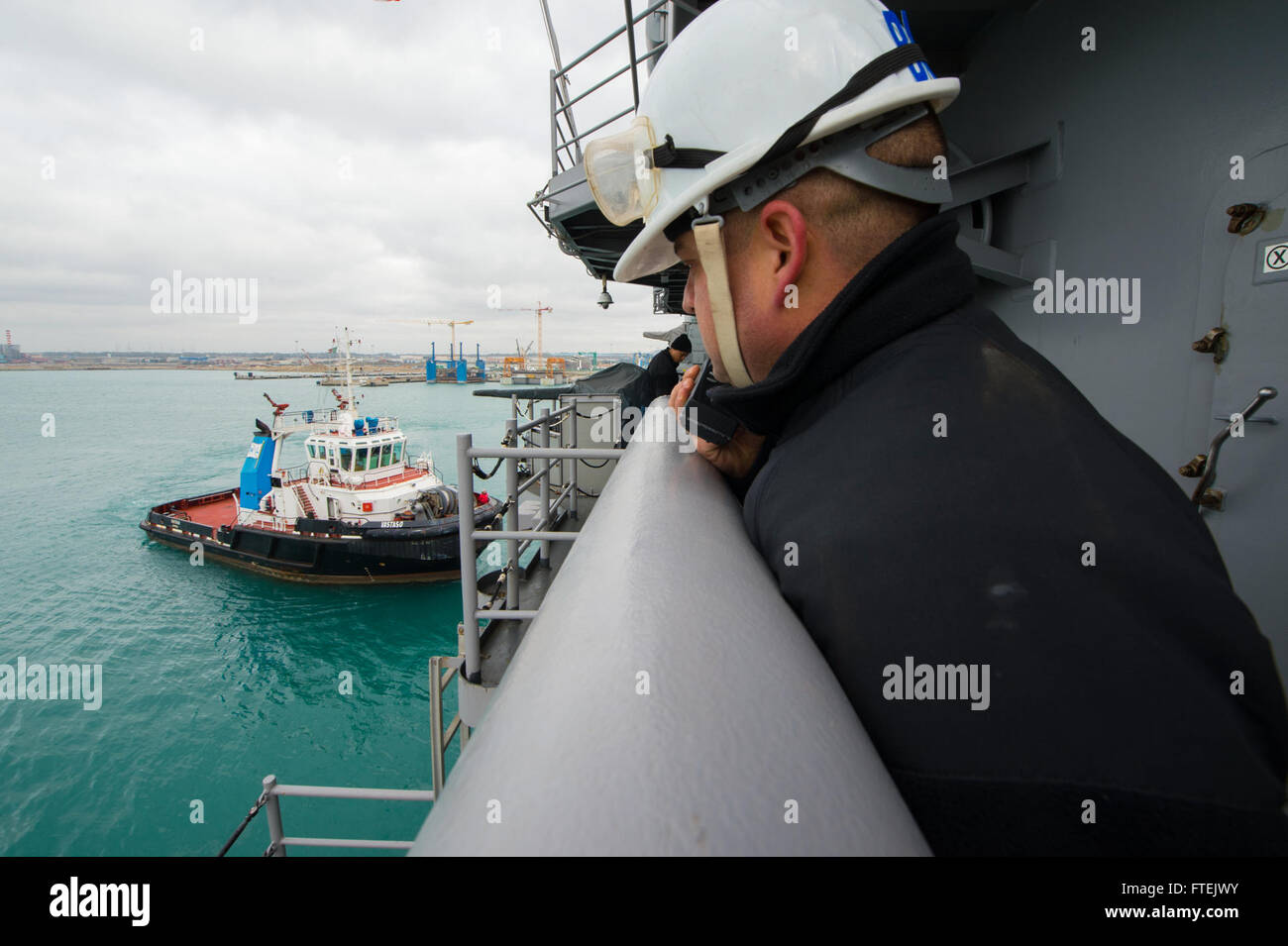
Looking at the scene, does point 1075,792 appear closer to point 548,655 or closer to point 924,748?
point 924,748

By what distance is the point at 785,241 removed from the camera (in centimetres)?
107

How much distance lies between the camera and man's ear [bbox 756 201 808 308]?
40.6 inches

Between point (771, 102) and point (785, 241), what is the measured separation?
0.95ft

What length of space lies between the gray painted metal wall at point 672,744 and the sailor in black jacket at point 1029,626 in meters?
0.09

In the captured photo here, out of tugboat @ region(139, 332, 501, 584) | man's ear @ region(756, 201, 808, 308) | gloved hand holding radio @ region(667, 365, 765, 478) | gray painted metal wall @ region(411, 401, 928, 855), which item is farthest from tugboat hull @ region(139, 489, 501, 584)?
→ gray painted metal wall @ region(411, 401, 928, 855)

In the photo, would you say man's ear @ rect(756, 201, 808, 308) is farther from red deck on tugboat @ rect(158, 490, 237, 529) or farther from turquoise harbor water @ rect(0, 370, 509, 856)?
red deck on tugboat @ rect(158, 490, 237, 529)

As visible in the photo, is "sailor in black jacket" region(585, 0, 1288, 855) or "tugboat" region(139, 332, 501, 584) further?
"tugboat" region(139, 332, 501, 584)

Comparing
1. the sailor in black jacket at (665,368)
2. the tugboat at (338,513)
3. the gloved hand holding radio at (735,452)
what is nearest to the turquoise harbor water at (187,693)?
the tugboat at (338,513)

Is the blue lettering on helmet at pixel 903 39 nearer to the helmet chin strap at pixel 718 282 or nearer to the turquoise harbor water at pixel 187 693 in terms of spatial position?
the helmet chin strap at pixel 718 282

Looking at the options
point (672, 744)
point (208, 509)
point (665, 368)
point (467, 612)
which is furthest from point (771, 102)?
point (208, 509)

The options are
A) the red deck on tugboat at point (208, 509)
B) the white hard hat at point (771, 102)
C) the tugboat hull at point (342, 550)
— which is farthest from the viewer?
the red deck on tugboat at point (208, 509)

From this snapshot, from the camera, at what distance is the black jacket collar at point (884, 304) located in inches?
35.1

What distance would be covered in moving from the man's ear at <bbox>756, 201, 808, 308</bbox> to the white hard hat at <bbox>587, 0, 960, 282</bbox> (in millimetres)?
51
